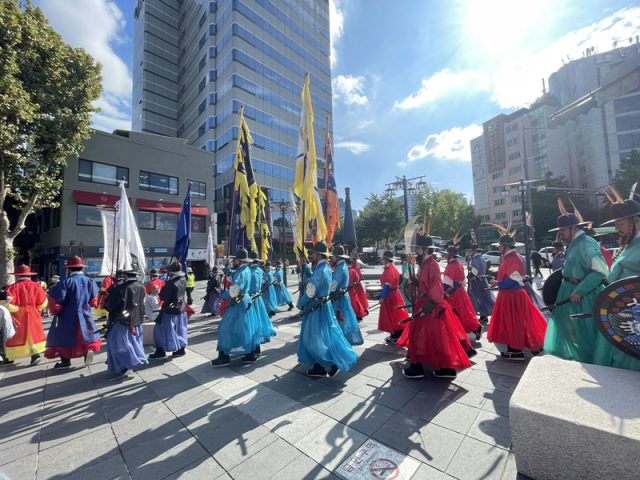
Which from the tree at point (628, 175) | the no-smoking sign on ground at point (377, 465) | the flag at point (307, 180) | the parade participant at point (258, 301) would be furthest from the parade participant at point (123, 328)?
the tree at point (628, 175)

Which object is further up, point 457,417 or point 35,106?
point 35,106

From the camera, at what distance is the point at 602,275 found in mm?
3395

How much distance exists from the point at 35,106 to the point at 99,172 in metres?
12.9

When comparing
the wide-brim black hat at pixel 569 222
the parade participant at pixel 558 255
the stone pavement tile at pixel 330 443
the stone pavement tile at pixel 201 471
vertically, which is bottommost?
the stone pavement tile at pixel 201 471

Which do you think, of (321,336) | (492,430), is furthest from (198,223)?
(492,430)

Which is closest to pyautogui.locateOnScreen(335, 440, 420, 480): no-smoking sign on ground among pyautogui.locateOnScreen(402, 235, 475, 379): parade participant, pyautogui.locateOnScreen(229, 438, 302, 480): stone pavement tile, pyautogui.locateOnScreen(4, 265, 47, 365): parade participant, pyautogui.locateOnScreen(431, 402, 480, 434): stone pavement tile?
pyautogui.locateOnScreen(229, 438, 302, 480): stone pavement tile

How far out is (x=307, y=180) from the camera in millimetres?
6586

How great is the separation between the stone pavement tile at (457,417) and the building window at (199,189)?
28390 mm

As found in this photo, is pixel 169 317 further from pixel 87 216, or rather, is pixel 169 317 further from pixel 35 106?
pixel 87 216

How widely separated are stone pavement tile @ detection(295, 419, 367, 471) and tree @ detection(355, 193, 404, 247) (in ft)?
122

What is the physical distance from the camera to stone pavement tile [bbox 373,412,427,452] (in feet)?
9.44

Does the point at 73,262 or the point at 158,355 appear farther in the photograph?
the point at 158,355

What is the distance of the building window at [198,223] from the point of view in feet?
90.9

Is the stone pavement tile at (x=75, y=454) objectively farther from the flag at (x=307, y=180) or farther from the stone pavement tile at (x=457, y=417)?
the flag at (x=307, y=180)
